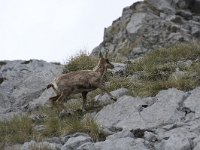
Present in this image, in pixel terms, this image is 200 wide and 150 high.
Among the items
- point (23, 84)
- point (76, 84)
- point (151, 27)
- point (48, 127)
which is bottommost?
point (48, 127)

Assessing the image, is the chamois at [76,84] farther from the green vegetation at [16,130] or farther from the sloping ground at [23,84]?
the sloping ground at [23,84]

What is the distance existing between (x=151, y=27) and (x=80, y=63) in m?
13.0

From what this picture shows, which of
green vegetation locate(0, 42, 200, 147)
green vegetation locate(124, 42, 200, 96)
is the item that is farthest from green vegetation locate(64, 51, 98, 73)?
green vegetation locate(124, 42, 200, 96)

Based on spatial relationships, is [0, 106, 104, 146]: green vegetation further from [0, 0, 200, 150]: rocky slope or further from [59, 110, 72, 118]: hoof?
[0, 0, 200, 150]: rocky slope

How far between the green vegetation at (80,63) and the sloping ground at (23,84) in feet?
1.49

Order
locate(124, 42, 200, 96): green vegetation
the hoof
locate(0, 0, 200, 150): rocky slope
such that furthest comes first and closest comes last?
locate(124, 42, 200, 96): green vegetation
the hoof
locate(0, 0, 200, 150): rocky slope

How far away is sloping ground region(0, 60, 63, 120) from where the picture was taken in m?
18.6

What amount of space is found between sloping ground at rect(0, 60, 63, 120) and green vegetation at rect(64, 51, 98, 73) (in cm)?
45

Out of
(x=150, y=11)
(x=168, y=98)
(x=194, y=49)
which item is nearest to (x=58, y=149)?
(x=168, y=98)

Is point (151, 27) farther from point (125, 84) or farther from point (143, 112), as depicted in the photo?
point (143, 112)

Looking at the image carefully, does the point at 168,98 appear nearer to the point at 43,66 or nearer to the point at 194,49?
the point at 194,49

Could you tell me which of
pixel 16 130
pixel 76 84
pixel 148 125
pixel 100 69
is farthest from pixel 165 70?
pixel 16 130

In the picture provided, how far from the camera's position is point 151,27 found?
1312 inches

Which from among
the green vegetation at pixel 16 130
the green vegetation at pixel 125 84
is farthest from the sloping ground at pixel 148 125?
the green vegetation at pixel 16 130
